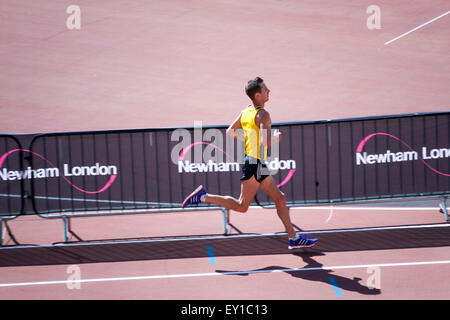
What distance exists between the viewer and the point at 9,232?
8.75 metres

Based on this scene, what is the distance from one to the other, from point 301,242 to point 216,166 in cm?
185

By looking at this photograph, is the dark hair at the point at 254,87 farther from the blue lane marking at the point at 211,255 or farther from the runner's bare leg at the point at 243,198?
the blue lane marking at the point at 211,255

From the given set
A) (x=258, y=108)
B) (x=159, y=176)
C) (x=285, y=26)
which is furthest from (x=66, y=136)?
(x=285, y=26)

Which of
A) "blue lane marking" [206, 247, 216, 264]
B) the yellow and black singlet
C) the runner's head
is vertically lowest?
"blue lane marking" [206, 247, 216, 264]

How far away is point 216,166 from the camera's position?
8656 mm

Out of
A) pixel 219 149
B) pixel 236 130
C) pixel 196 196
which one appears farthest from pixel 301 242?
pixel 219 149

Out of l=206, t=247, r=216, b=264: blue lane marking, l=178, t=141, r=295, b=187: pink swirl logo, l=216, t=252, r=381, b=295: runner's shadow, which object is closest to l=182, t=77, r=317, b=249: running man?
l=216, t=252, r=381, b=295: runner's shadow

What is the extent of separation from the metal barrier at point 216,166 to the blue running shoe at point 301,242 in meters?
1.13

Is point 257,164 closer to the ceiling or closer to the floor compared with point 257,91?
closer to the floor

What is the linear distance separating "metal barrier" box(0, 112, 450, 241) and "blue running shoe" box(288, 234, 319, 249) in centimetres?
113

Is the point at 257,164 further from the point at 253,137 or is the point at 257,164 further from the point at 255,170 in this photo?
the point at 253,137

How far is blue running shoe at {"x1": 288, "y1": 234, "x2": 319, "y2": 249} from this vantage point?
758cm

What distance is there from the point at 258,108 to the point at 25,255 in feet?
12.5

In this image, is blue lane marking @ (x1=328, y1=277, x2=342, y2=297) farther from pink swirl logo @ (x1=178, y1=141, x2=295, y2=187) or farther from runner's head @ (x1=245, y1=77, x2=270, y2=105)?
runner's head @ (x1=245, y1=77, x2=270, y2=105)
